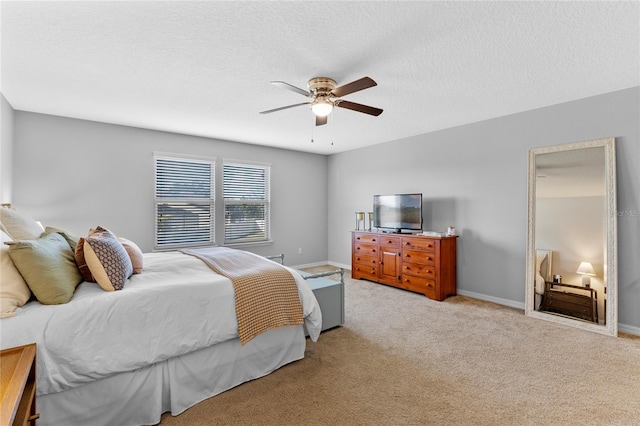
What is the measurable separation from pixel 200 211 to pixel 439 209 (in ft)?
12.9

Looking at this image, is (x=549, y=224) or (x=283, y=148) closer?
(x=549, y=224)

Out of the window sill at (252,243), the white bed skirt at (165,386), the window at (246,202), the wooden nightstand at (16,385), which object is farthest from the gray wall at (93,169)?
the wooden nightstand at (16,385)

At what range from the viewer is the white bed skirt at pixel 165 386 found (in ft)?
5.42

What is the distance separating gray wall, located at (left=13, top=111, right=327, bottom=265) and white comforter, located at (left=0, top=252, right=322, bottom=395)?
8.15 feet

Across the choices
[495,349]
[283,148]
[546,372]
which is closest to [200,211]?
[283,148]

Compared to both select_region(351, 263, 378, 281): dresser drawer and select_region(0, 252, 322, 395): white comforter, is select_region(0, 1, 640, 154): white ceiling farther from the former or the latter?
select_region(351, 263, 378, 281): dresser drawer

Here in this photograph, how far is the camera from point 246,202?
550 centimetres

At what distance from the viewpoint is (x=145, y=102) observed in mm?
3324

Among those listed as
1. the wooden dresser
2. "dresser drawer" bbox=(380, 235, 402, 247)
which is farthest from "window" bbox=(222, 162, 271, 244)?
"dresser drawer" bbox=(380, 235, 402, 247)

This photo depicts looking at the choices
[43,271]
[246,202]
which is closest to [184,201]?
[246,202]

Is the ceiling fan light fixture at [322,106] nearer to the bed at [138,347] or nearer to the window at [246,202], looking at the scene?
the bed at [138,347]

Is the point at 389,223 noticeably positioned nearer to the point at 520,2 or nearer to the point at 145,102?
the point at 520,2

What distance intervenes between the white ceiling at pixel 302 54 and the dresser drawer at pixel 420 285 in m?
2.32

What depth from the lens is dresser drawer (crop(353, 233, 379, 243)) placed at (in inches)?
196
